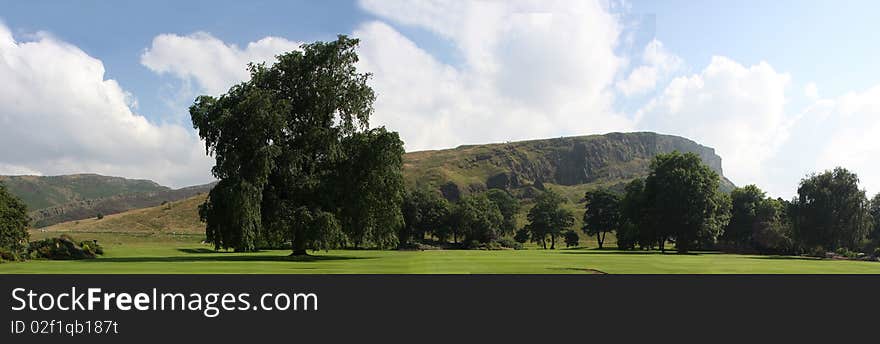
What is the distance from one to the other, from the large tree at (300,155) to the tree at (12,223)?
43.5ft

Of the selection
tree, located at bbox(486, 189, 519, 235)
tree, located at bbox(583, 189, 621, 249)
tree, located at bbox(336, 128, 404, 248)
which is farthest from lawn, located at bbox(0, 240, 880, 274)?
Result: tree, located at bbox(486, 189, 519, 235)

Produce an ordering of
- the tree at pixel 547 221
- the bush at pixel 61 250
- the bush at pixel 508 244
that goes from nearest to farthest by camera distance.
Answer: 1. the bush at pixel 61 250
2. the bush at pixel 508 244
3. the tree at pixel 547 221

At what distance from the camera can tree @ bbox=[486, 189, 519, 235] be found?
171m

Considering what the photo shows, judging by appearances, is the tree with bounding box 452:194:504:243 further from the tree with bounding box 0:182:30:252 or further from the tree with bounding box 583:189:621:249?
the tree with bounding box 0:182:30:252

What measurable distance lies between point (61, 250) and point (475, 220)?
307 feet

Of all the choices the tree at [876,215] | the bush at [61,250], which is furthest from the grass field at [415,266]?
the tree at [876,215]

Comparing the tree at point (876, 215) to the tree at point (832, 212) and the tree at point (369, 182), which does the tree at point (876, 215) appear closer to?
the tree at point (832, 212)

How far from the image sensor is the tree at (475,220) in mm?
135125

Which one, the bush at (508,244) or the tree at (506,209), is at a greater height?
the tree at (506,209)

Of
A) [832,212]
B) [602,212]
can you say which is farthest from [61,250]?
[602,212]

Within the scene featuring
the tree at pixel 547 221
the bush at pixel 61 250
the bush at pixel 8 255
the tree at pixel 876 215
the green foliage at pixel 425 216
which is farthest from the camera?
the tree at pixel 547 221

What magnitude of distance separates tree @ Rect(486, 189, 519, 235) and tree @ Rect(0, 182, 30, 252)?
127 metres
